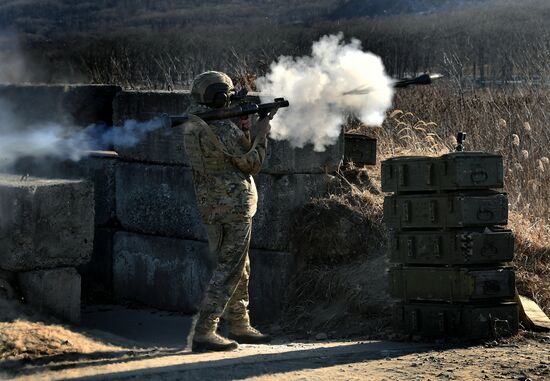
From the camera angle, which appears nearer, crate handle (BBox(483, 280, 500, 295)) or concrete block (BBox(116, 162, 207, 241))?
crate handle (BBox(483, 280, 500, 295))

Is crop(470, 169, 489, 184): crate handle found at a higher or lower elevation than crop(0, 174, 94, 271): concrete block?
higher

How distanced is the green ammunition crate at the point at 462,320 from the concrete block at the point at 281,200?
1.76 meters

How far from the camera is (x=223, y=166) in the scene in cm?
732

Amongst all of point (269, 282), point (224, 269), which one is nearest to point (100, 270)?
point (269, 282)

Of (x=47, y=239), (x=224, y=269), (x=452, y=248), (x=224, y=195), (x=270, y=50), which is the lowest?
(x=224, y=269)

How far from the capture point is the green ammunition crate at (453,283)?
24.4ft

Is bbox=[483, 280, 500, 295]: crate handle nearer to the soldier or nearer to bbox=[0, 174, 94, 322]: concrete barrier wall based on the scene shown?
the soldier

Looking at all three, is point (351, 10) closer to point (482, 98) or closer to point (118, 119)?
point (482, 98)

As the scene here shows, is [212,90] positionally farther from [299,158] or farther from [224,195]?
[299,158]

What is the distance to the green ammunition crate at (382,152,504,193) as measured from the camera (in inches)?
293

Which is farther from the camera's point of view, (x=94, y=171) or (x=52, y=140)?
(x=52, y=140)

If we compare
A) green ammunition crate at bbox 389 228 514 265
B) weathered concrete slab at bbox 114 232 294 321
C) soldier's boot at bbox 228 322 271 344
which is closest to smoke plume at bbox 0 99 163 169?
weathered concrete slab at bbox 114 232 294 321

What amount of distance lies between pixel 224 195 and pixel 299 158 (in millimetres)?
1873

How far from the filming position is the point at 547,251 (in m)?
8.76
